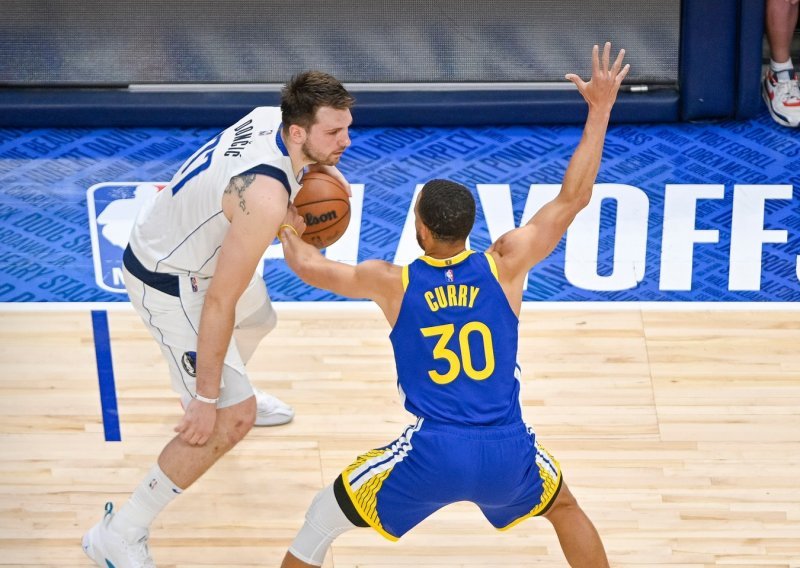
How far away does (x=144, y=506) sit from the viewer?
14.8 feet

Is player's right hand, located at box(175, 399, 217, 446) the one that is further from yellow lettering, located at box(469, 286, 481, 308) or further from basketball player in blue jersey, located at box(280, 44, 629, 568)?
yellow lettering, located at box(469, 286, 481, 308)

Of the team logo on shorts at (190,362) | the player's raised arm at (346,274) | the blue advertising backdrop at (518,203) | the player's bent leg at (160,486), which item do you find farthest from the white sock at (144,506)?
the blue advertising backdrop at (518,203)

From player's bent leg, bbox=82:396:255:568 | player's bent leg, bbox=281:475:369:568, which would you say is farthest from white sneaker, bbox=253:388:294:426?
player's bent leg, bbox=281:475:369:568

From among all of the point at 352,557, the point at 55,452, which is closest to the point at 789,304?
the point at 352,557

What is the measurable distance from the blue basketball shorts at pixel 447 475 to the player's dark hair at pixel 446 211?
1.99 feet

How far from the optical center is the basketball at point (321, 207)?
4.50 metres

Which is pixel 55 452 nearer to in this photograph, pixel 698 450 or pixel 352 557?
pixel 352 557

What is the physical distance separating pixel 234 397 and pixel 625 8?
384cm

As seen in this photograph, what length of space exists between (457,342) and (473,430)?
28 cm

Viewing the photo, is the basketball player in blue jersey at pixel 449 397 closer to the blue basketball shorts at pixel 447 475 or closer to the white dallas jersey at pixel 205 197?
the blue basketball shorts at pixel 447 475

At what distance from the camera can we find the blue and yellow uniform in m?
3.86

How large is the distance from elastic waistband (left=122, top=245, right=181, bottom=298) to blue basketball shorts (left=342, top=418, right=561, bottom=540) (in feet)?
3.23

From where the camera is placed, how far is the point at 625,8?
7.13 m

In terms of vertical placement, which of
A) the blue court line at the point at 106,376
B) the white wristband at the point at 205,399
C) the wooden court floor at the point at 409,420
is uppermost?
the white wristband at the point at 205,399
